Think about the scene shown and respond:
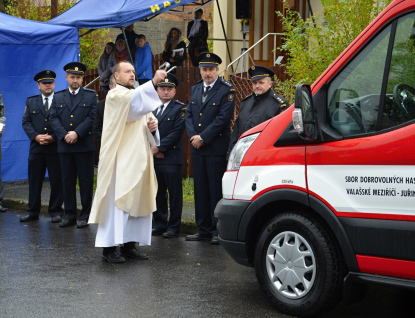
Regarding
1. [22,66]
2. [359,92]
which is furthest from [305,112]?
[22,66]

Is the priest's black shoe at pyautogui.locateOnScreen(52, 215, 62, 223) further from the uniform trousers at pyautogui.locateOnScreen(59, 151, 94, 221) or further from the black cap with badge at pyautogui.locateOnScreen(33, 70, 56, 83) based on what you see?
the black cap with badge at pyautogui.locateOnScreen(33, 70, 56, 83)

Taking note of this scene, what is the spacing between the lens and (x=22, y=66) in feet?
45.5

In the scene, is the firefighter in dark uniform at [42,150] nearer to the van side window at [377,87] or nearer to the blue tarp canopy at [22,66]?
the blue tarp canopy at [22,66]

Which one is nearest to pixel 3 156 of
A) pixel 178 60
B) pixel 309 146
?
Answer: pixel 178 60

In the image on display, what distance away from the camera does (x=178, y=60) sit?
16734mm

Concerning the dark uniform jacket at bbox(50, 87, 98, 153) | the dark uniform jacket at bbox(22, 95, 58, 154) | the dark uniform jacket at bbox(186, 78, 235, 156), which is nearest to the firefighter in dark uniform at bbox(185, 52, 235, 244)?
the dark uniform jacket at bbox(186, 78, 235, 156)

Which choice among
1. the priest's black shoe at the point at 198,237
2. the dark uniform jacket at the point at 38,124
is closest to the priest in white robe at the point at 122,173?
the priest's black shoe at the point at 198,237

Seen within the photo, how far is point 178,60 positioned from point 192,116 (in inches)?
296

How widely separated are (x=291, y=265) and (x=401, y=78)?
1606 mm

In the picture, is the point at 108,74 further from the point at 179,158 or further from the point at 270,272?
the point at 270,272

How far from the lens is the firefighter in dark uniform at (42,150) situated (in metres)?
11.2

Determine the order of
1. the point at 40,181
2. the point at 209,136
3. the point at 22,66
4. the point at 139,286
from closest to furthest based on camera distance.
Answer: the point at 139,286, the point at 209,136, the point at 40,181, the point at 22,66

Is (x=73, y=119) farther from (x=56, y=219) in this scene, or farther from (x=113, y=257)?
(x=113, y=257)

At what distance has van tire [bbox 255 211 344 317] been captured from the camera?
18.0 feet
